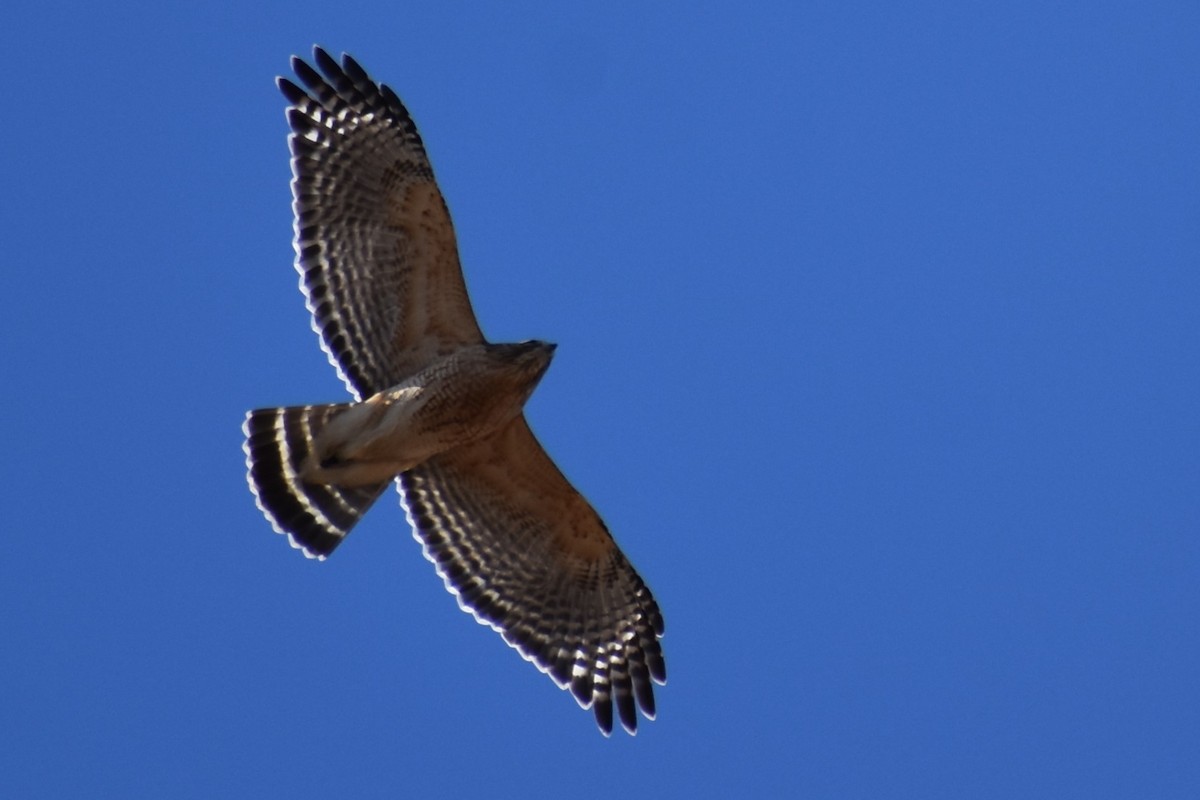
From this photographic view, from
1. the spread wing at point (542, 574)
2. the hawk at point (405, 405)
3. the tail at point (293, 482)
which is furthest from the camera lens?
the spread wing at point (542, 574)

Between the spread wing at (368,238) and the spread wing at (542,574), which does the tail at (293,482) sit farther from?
the spread wing at (542,574)

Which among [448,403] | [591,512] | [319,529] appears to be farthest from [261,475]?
[591,512]

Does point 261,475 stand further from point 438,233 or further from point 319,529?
point 438,233

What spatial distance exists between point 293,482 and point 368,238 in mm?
1373

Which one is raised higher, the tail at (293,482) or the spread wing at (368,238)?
the spread wing at (368,238)

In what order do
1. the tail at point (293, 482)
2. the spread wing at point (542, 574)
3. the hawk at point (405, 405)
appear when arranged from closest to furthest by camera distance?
the hawk at point (405, 405) → the tail at point (293, 482) → the spread wing at point (542, 574)

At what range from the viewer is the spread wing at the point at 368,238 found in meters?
9.94

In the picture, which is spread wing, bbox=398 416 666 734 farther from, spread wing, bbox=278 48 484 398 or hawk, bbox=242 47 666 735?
spread wing, bbox=278 48 484 398

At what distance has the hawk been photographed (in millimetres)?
9859

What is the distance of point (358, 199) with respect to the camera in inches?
393

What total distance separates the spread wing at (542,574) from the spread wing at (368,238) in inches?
29.6

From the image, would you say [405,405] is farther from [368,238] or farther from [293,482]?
[368,238]

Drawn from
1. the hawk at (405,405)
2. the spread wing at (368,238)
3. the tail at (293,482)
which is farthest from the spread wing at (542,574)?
the spread wing at (368,238)

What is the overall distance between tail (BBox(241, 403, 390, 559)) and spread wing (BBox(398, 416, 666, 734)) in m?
0.62
